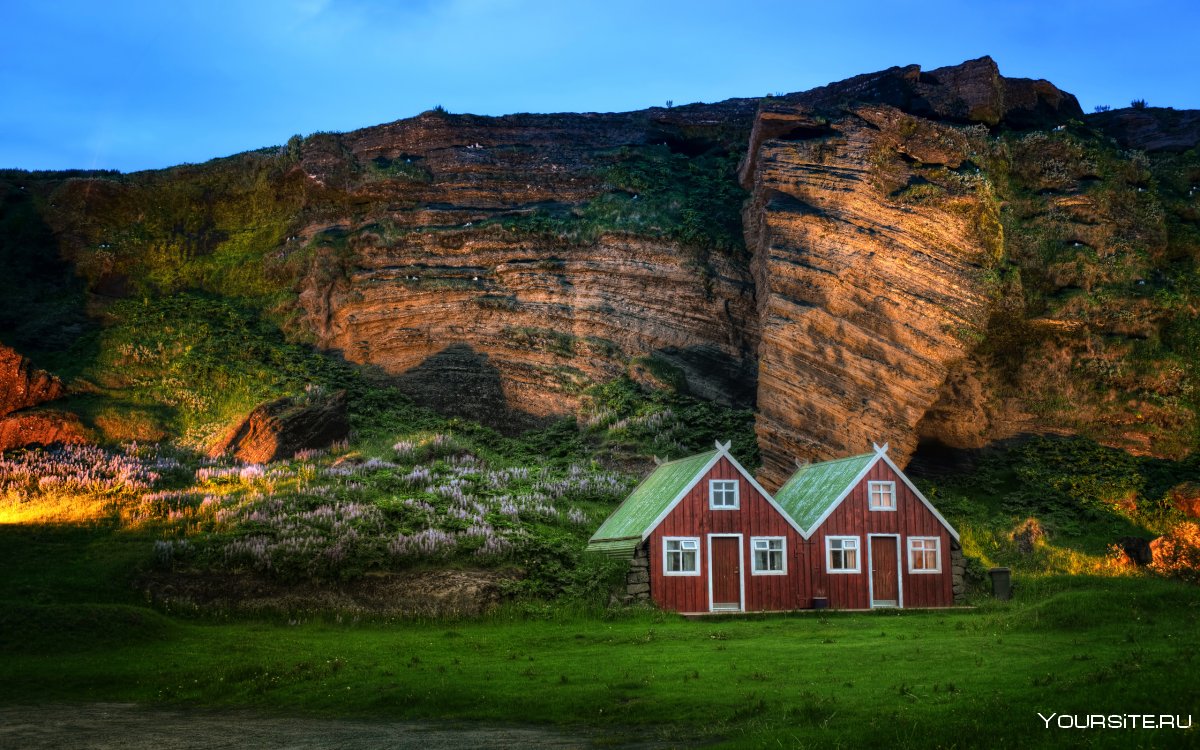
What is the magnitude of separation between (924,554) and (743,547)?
7052 mm

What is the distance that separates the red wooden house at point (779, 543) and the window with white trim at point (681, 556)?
3cm

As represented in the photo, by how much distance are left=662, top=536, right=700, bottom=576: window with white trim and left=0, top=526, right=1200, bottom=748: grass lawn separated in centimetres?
266

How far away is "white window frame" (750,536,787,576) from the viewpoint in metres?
35.4

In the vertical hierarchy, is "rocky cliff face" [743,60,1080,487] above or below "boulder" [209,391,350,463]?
above

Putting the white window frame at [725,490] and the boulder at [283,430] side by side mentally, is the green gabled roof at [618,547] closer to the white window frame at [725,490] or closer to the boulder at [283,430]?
the white window frame at [725,490]

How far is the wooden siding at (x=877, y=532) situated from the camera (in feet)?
119

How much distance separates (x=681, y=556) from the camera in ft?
113

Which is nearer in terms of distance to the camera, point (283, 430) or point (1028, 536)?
point (1028, 536)

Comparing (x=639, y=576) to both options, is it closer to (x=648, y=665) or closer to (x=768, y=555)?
(x=768, y=555)

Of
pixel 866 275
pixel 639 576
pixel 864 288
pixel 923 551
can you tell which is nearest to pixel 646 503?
pixel 639 576

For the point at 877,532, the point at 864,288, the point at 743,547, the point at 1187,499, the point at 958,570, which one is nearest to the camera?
the point at 743,547

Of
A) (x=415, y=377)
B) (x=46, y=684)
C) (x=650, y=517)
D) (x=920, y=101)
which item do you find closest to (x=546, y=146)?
(x=415, y=377)

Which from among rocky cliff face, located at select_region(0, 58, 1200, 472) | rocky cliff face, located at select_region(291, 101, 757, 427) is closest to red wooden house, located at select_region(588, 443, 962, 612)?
rocky cliff face, located at select_region(0, 58, 1200, 472)

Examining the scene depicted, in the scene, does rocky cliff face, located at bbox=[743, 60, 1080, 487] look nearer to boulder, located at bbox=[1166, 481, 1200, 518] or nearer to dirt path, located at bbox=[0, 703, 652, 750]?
boulder, located at bbox=[1166, 481, 1200, 518]
